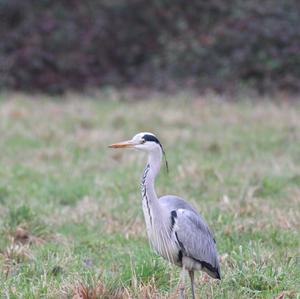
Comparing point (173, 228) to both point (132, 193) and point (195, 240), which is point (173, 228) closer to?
point (195, 240)

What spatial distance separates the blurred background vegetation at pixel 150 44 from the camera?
20000mm

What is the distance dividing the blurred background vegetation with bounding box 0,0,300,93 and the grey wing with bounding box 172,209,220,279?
45.7ft

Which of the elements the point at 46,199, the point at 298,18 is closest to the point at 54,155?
the point at 46,199

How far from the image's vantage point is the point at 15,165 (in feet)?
36.9

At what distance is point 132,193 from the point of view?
9555 millimetres

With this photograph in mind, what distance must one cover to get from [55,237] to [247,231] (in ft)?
5.91

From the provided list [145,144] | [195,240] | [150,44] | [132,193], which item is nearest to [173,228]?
[195,240]

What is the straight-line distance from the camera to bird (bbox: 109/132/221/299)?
18.4 feet

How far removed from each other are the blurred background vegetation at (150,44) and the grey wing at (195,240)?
45.7 feet

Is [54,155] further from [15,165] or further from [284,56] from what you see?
[284,56]

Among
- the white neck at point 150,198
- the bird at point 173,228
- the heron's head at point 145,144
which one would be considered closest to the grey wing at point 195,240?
the bird at point 173,228

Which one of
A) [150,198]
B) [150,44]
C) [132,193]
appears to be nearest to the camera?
[150,198]

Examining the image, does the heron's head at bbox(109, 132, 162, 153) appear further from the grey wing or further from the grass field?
the grass field

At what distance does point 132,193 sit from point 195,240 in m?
3.93
